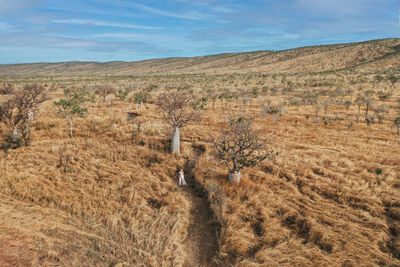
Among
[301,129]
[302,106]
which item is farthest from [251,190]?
[302,106]

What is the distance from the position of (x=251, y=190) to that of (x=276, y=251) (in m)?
3.27

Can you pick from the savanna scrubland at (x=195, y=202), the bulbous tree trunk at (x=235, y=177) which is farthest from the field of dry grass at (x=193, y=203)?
the bulbous tree trunk at (x=235, y=177)

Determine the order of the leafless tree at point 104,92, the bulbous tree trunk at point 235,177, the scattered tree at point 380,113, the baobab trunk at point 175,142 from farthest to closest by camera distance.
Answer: the leafless tree at point 104,92
the scattered tree at point 380,113
the baobab trunk at point 175,142
the bulbous tree trunk at point 235,177

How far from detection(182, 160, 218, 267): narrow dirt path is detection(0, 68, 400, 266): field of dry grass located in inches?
2.5

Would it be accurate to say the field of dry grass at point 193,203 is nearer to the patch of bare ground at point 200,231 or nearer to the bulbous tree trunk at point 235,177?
the patch of bare ground at point 200,231

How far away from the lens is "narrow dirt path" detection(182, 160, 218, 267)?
6941mm

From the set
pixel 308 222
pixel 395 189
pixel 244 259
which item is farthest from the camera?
pixel 395 189

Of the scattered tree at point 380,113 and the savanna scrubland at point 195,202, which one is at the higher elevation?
the scattered tree at point 380,113

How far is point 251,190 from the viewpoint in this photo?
9.84 m

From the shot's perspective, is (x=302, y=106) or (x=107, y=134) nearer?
(x=107, y=134)

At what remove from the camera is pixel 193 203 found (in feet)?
31.8

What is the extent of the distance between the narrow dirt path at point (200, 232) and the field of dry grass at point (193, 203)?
2.5 inches

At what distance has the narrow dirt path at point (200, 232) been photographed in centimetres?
694

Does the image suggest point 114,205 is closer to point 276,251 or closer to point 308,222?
point 276,251
